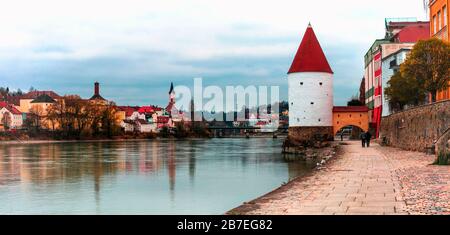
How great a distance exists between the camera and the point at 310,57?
44406 millimetres

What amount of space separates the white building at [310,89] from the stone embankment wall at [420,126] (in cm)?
1340

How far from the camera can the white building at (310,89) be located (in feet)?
144

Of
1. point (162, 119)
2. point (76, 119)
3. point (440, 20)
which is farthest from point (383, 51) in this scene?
point (162, 119)

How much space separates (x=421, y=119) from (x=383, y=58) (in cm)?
2216

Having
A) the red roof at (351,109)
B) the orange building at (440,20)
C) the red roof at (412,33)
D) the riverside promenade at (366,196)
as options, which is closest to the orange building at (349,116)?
the red roof at (351,109)

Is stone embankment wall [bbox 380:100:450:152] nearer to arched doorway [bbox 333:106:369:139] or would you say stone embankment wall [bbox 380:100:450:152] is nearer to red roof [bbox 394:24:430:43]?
arched doorway [bbox 333:106:369:139]

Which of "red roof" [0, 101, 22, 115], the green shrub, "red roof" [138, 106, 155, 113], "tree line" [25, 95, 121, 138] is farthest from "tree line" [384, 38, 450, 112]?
"red roof" [138, 106, 155, 113]

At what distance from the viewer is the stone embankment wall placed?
18.8 metres

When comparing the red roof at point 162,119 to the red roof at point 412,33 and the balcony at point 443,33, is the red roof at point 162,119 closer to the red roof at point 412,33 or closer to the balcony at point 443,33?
the red roof at point 412,33

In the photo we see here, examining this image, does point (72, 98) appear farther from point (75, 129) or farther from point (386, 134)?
point (386, 134)

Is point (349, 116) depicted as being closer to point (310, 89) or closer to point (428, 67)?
point (310, 89)

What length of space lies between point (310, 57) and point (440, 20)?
15.3 m
